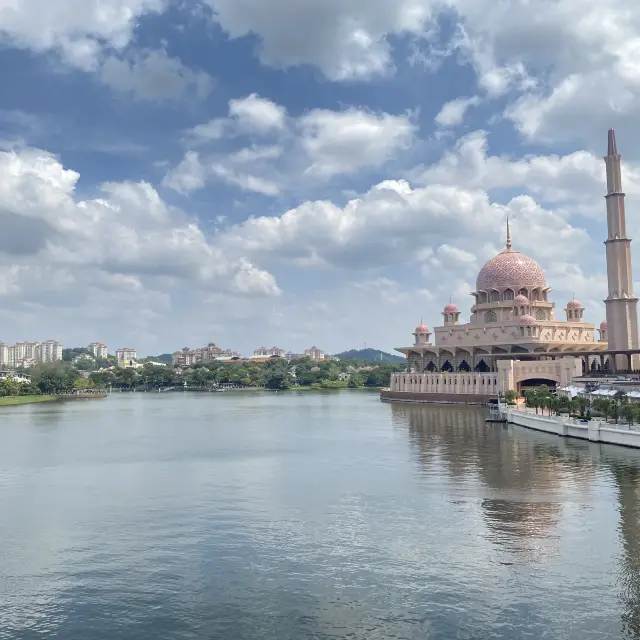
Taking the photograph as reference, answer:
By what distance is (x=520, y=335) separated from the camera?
75125 millimetres

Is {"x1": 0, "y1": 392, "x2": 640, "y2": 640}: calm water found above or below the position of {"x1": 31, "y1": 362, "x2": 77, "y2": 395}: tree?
below

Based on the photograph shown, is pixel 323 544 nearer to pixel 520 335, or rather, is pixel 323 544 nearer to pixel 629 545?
pixel 629 545

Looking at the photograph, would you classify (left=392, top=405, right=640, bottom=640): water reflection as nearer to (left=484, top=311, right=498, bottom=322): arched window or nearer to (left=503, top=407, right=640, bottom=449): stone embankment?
(left=503, top=407, right=640, bottom=449): stone embankment

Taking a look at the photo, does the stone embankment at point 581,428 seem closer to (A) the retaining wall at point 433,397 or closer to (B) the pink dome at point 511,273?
(A) the retaining wall at point 433,397

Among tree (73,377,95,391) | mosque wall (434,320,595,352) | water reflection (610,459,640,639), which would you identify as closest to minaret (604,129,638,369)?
mosque wall (434,320,595,352)

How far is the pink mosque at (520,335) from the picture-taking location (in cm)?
6781

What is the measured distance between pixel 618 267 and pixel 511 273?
631 inches

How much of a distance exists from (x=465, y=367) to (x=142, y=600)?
228 ft

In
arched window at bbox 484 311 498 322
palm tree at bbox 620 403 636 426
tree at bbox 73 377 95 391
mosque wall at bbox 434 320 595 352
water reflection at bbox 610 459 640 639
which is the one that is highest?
arched window at bbox 484 311 498 322

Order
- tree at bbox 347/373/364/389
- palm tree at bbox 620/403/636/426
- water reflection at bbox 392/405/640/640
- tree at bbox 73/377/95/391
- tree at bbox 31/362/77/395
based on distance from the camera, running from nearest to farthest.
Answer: water reflection at bbox 392/405/640/640 < palm tree at bbox 620/403/636/426 < tree at bbox 31/362/77/395 < tree at bbox 73/377/95/391 < tree at bbox 347/373/364/389

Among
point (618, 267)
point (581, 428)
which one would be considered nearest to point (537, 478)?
Result: point (581, 428)

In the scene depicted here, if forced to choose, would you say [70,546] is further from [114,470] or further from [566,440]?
[566,440]

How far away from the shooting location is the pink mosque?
67812 millimetres

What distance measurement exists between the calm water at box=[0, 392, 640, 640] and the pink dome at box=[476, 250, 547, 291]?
4536cm
